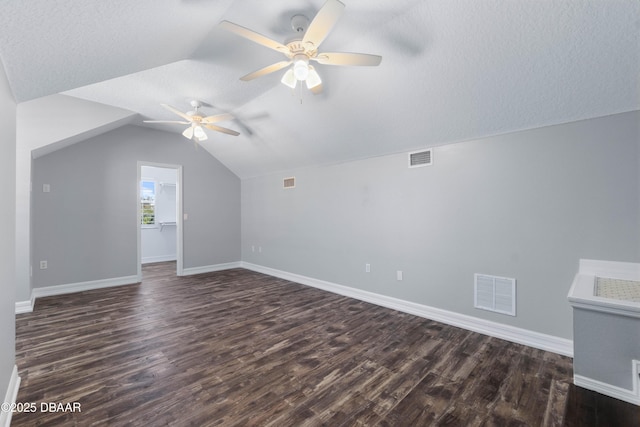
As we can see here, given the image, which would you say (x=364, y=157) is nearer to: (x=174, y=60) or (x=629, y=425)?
(x=174, y=60)

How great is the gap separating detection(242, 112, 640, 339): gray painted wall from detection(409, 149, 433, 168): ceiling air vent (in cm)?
7

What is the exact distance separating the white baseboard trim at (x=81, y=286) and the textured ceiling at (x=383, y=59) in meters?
2.47

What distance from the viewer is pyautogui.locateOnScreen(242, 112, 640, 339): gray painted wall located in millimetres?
2277

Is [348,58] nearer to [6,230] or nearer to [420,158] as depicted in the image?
[420,158]

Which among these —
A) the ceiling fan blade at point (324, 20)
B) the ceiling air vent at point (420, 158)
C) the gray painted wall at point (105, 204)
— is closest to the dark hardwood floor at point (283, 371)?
the gray painted wall at point (105, 204)

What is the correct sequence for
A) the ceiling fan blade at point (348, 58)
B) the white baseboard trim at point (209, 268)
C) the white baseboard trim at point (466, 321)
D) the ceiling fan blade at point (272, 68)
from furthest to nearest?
the white baseboard trim at point (209, 268) → the white baseboard trim at point (466, 321) → the ceiling fan blade at point (272, 68) → the ceiling fan blade at point (348, 58)

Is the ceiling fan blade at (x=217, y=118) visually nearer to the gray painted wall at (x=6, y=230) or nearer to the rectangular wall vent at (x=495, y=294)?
the gray painted wall at (x=6, y=230)

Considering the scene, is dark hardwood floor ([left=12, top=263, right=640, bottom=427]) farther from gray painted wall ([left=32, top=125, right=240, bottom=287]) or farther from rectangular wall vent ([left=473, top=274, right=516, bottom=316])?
gray painted wall ([left=32, top=125, right=240, bottom=287])

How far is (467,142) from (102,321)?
15.6ft

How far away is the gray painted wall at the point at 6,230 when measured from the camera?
1.52 m

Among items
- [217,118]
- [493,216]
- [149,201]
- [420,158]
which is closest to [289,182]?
[217,118]

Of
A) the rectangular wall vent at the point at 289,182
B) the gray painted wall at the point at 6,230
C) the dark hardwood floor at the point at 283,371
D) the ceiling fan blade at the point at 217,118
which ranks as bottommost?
the dark hardwood floor at the point at 283,371

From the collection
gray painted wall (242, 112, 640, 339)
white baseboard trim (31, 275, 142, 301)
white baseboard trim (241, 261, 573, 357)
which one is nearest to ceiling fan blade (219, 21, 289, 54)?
gray painted wall (242, 112, 640, 339)

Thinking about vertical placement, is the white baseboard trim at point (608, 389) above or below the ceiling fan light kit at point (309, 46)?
below
